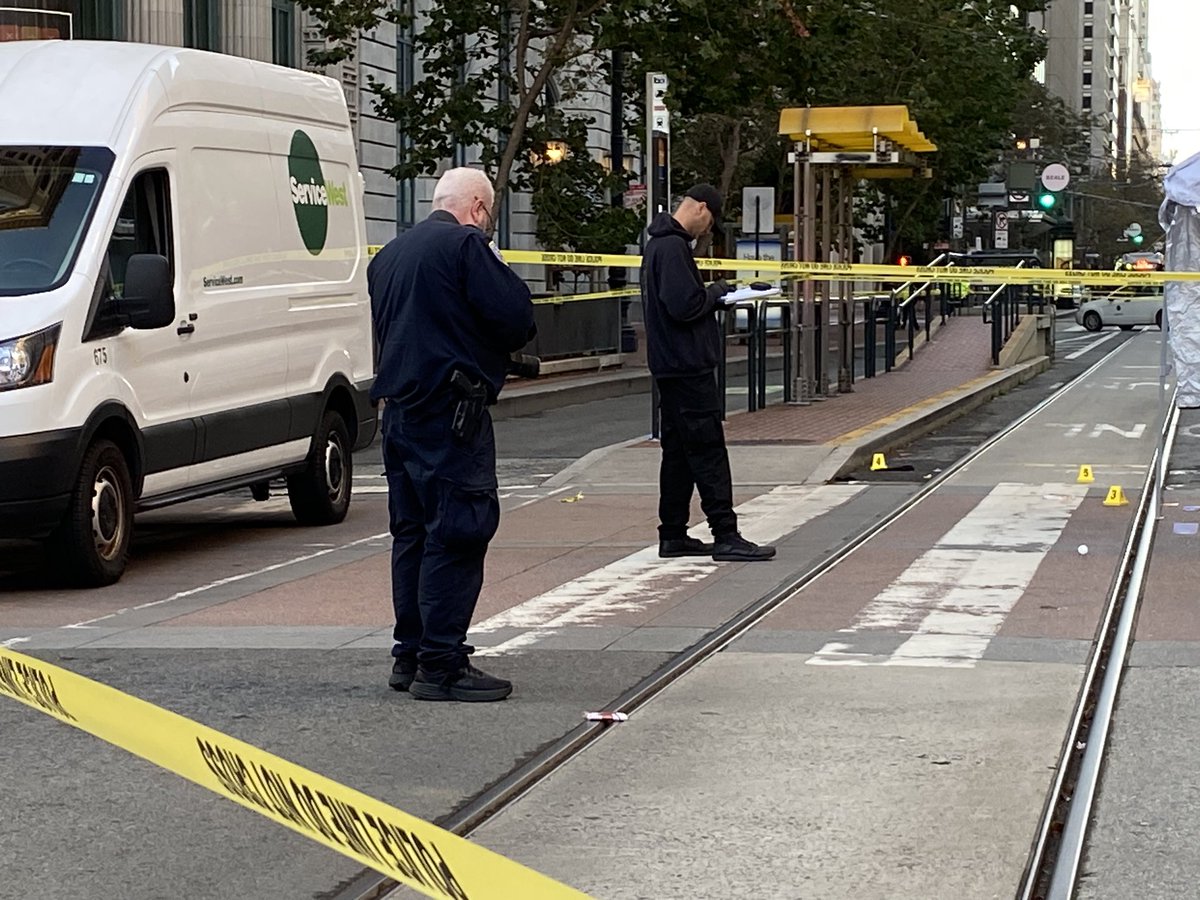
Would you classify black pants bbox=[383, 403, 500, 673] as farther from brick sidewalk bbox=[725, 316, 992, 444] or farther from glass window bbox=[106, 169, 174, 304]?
brick sidewalk bbox=[725, 316, 992, 444]

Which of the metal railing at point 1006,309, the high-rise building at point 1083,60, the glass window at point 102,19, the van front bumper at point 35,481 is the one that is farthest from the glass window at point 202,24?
the high-rise building at point 1083,60

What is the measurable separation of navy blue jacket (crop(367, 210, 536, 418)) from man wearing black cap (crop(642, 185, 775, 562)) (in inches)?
146

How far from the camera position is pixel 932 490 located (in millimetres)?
15086

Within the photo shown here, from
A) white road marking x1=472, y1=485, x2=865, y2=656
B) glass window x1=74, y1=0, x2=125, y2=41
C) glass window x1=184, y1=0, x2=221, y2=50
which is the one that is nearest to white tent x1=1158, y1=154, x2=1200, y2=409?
white road marking x1=472, y1=485, x2=865, y2=656

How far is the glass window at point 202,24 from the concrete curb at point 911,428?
34.4 feet

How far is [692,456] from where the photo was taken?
11.2 metres

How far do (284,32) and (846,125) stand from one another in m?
10.2

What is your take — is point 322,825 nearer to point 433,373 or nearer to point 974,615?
point 433,373

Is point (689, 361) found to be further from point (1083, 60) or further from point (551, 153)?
point (1083, 60)

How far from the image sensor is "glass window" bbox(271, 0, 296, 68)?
2942 cm

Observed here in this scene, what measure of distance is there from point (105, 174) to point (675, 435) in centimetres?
326

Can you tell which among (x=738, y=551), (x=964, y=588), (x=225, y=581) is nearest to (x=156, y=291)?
(x=225, y=581)

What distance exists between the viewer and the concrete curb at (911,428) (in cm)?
1630

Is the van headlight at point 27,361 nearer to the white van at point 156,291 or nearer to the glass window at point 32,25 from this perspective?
the white van at point 156,291
